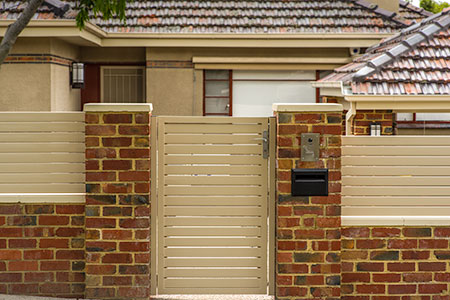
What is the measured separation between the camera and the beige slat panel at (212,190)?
5941 mm

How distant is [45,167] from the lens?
5941 millimetres

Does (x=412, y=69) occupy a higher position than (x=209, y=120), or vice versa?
(x=412, y=69)

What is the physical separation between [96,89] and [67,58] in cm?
132

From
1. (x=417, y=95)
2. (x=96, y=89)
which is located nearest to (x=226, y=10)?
(x=96, y=89)

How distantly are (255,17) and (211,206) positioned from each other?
8.99m

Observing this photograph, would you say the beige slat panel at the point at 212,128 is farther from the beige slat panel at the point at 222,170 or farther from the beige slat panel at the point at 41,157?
the beige slat panel at the point at 41,157

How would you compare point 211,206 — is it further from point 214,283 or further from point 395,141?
point 395,141

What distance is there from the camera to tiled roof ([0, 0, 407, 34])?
13.9m

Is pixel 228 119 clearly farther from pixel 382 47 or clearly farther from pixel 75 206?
pixel 382 47

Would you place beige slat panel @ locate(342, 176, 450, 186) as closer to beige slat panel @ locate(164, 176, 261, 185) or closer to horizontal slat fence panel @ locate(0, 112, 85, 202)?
beige slat panel @ locate(164, 176, 261, 185)

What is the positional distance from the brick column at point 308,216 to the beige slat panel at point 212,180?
0.29 m

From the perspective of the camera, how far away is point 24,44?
39.8ft

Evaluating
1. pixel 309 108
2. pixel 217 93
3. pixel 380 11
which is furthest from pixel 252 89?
pixel 309 108

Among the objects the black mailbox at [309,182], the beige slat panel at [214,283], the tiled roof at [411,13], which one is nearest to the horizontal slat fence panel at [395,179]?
the black mailbox at [309,182]
